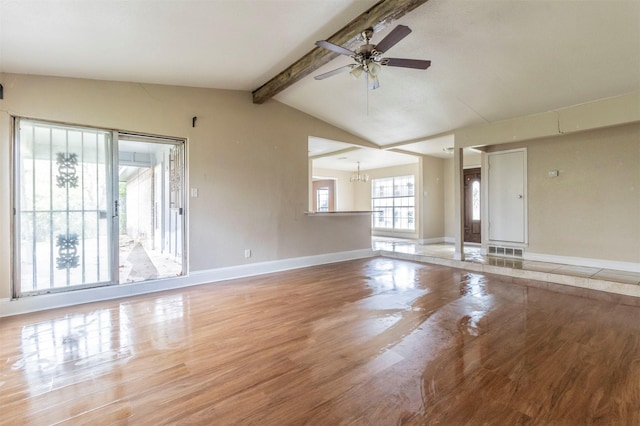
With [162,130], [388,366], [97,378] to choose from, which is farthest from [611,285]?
[162,130]

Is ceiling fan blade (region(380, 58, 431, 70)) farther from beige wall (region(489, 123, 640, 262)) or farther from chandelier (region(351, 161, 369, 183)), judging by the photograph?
A: chandelier (region(351, 161, 369, 183))

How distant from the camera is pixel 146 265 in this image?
5.16 meters

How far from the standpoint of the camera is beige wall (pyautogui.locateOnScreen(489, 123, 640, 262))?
4.39 meters

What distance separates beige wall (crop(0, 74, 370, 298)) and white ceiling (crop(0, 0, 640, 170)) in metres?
0.21

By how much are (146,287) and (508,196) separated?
21.3 ft

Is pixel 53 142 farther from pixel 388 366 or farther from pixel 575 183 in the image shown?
pixel 575 183

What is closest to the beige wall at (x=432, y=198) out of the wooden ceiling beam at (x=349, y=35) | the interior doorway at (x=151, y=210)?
the wooden ceiling beam at (x=349, y=35)

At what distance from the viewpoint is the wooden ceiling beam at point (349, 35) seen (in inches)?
107

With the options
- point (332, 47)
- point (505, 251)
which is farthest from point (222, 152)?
point (505, 251)

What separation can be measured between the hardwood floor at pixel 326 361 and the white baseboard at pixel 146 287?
0.69ft

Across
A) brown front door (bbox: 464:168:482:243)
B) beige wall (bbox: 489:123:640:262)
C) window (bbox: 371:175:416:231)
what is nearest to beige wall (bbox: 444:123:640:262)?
beige wall (bbox: 489:123:640:262)

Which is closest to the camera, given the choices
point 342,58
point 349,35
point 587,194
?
point 349,35

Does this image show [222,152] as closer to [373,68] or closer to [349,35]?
[349,35]

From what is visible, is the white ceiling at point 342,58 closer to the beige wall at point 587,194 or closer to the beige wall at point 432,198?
the beige wall at point 587,194
